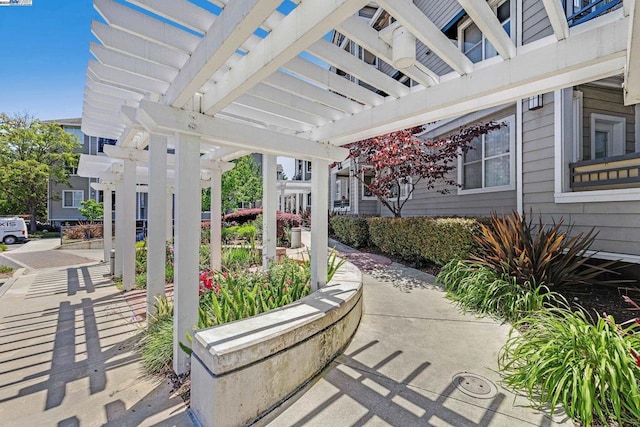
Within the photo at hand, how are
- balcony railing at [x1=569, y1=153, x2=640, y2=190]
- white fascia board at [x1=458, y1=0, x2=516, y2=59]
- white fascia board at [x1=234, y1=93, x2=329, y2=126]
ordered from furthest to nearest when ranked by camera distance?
balcony railing at [x1=569, y1=153, x2=640, y2=190] → white fascia board at [x1=234, y1=93, x2=329, y2=126] → white fascia board at [x1=458, y1=0, x2=516, y2=59]

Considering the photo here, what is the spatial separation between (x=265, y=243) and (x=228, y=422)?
334 cm

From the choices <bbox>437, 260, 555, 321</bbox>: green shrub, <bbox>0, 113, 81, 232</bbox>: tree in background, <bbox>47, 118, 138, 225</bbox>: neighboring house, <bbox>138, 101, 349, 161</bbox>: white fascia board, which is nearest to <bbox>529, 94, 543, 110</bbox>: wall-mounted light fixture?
<bbox>437, 260, 555, 321</bbox>: green shrub

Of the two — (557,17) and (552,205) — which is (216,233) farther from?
(552,205)

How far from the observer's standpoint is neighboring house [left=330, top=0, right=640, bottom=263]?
4648 millimetres

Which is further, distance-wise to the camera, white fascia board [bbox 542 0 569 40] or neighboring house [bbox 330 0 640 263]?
neighboring house [bbox 330 0 640 263]

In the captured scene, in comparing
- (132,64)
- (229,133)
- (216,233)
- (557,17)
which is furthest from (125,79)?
(557,17)

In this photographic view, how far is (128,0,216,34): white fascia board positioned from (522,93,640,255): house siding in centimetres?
578

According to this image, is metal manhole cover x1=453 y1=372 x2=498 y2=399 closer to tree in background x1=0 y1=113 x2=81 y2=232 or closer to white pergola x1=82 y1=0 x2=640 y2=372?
white pergola x1=82 y1=0 x2=640 y2=372

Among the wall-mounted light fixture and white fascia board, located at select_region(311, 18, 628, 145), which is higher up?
the wall-mounted light fixture

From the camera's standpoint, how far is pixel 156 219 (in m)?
4.40

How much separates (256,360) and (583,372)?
2573mm

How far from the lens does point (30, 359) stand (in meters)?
3.59

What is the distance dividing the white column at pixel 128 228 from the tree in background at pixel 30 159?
790 inches

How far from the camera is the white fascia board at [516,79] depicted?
225 centimetres
